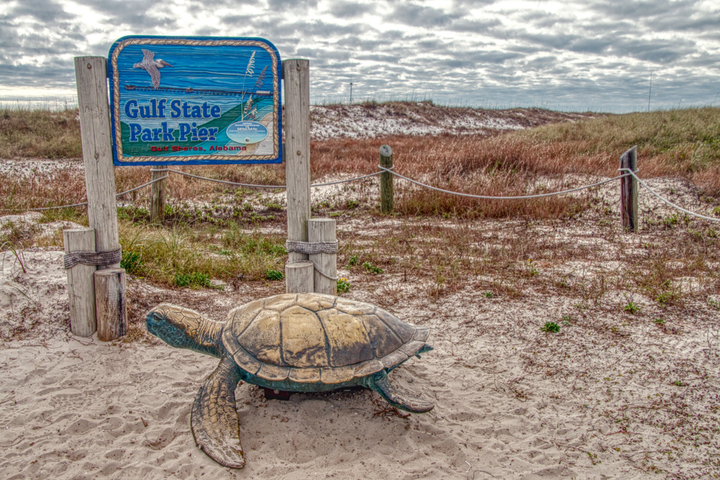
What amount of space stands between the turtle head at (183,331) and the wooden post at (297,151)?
95cm

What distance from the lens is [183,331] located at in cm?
323

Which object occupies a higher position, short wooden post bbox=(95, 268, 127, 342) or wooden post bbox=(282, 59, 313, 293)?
wooden post bbox=(282, 59, 313, 293)

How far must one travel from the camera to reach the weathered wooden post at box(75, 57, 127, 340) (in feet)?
12.6

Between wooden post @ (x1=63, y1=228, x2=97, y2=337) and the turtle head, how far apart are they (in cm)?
127

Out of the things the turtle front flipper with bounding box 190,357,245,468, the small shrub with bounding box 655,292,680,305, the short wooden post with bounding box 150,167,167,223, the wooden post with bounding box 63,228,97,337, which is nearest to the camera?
the turtle front flipper with bounding box 190,357,245,468

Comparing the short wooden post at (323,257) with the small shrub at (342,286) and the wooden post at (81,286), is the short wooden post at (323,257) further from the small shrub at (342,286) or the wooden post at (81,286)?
the wooden post at (81,286)

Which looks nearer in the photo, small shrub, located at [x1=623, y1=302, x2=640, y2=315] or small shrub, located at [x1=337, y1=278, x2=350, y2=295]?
small shrub, located at [x1=623, y1=302, x2=640, y2=315]

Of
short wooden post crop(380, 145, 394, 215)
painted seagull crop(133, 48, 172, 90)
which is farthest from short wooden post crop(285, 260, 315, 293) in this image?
short wooden post crop(380, 145, 394, 215)

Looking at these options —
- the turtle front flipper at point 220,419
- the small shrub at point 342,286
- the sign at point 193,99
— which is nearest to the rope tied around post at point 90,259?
the sign at point 193,99

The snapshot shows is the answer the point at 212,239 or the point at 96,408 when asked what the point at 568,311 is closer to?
the point at 96,408

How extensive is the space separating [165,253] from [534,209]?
7.69 meters

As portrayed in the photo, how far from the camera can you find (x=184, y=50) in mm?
3877

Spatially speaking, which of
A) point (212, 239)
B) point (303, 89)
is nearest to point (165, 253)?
point (212, 239)

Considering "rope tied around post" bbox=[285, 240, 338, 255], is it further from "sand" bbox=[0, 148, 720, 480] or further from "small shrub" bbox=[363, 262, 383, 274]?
"small shrub" bbox=[363, 262, 383, 274]
